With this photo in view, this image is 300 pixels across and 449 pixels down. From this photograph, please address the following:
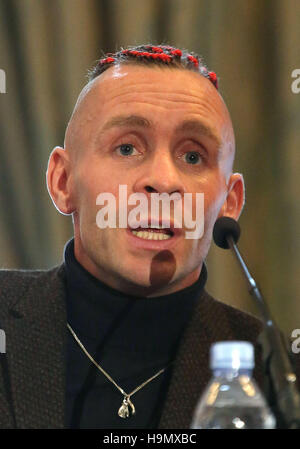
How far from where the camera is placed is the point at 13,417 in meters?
1.21

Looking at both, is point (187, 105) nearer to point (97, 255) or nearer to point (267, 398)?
point (97, 255)

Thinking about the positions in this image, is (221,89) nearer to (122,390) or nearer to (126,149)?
(126,149)

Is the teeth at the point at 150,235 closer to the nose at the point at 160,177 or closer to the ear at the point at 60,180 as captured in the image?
the nose at the point at 160,177

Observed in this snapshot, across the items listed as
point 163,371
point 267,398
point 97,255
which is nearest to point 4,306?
point 97,255

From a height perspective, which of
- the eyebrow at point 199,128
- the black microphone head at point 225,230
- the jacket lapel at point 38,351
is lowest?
the jacket lapel at point 38,351

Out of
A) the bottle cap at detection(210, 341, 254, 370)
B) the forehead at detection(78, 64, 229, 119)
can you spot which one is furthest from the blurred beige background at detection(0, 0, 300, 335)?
the bottle cap at detection(210, 341, 254, 370)

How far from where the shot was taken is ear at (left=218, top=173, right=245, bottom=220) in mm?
1499

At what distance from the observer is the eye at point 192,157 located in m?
1.34

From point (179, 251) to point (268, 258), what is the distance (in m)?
0.71

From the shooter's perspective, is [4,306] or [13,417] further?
[4,306]

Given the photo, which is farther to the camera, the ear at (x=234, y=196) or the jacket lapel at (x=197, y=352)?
the ear at (x=234, y=196)

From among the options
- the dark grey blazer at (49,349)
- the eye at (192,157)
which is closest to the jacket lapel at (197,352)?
the dark grey blazer at (49,349)

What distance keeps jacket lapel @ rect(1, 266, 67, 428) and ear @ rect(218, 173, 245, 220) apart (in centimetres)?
40

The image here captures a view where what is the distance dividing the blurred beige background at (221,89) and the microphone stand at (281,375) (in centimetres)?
107
